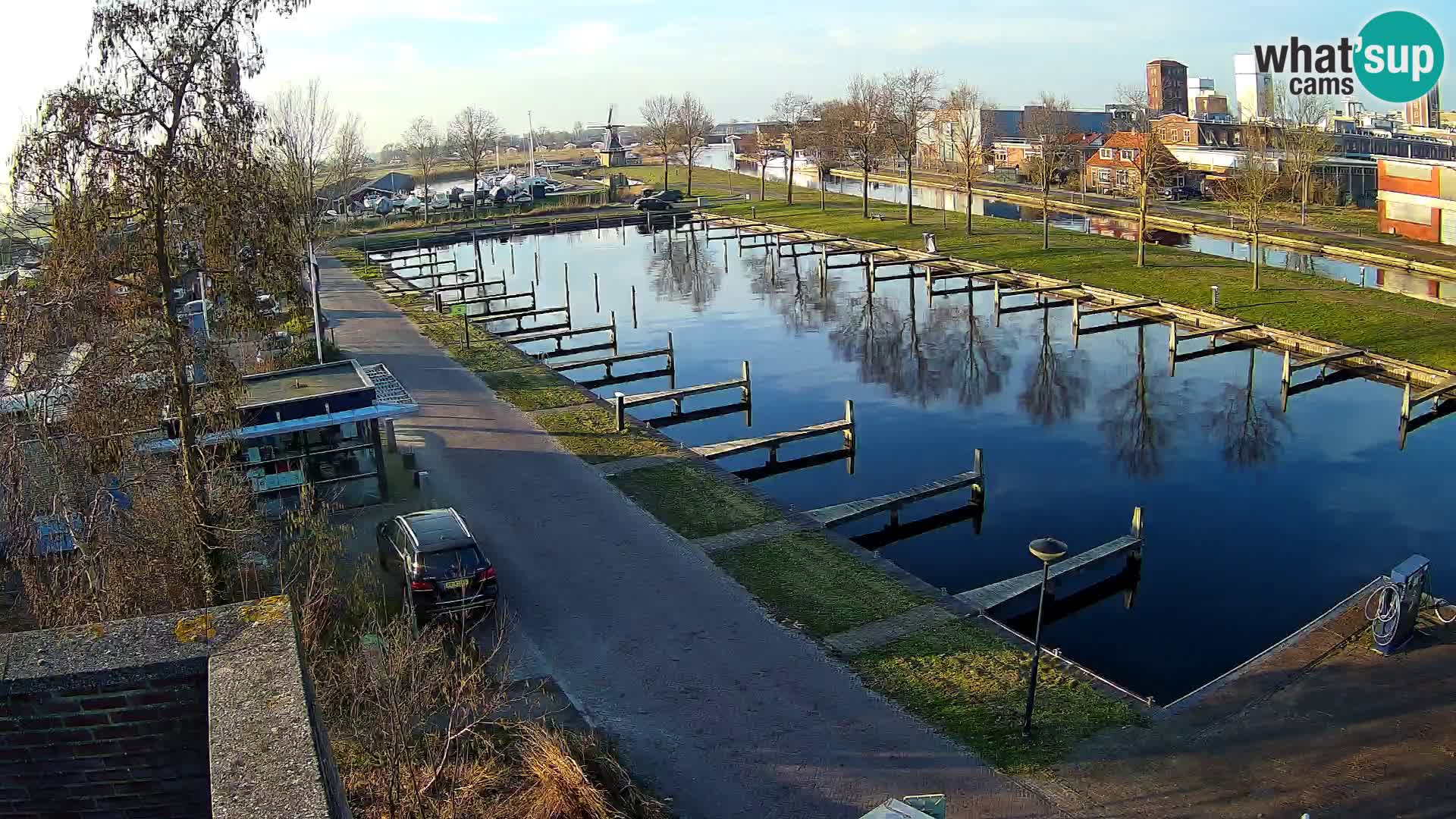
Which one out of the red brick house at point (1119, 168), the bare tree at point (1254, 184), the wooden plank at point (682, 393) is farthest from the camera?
the red brick house at point (1119, 168)

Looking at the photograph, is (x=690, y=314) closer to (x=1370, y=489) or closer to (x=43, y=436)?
(x=1370, y=489)

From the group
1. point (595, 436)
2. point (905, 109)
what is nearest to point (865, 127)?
point (905, 109)

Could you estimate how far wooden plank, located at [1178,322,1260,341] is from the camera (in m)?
34.4

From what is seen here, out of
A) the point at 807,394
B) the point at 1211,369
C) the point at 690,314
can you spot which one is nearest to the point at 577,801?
the point at 807,394

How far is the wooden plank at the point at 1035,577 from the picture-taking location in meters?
16.8

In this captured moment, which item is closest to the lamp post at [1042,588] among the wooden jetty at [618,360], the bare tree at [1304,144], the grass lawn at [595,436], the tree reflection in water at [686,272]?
the grass lawn at [595,436]

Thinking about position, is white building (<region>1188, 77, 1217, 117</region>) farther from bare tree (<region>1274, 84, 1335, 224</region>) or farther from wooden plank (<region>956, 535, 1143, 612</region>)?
wooden plank (<region>956, 535, 1143, 612</region>)

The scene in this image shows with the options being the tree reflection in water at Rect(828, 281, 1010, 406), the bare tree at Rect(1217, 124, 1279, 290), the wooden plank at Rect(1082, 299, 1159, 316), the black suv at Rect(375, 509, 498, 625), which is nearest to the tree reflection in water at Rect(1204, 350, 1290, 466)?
the tree reflection in water at Rect(828, 281, 1010, 406)

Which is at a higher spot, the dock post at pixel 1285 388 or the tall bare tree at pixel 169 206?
the tall bare tree at pixel 169 206

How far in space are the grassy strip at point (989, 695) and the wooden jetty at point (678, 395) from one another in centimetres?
1164

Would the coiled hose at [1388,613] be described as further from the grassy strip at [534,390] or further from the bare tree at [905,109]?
the bare tree at [905,109]

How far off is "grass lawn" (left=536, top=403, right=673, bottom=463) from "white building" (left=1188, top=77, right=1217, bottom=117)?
12219 cm

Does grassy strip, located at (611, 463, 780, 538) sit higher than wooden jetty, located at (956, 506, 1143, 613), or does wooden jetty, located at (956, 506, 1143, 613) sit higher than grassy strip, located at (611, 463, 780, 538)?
grassy strip, located at (611, 463, 780, 538)

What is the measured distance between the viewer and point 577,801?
1096cm
